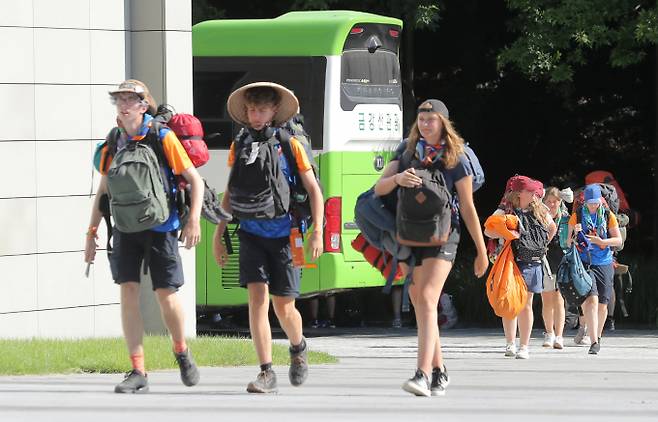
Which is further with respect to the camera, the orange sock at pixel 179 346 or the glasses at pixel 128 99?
the orange sock at pixel 179 346

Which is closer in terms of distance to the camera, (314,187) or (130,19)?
(314,187)

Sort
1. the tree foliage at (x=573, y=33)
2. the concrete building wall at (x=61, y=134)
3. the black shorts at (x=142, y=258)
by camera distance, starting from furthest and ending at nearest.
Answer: the tree foliage at (x=573, y=33) → the concrete building wall at (x=61, y=134) → the black shorts at (x=142, y=258)

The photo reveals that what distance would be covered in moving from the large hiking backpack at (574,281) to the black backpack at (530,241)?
609 mm

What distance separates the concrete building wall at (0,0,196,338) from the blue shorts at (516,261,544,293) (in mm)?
3036

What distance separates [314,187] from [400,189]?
1.79 ft

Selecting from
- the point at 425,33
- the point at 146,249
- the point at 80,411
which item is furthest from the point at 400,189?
the point at 425,33

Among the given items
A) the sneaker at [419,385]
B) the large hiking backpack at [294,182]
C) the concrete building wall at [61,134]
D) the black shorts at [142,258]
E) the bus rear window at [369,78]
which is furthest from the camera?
the bus rear window at [369,78]

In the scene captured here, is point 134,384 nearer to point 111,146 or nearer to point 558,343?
point 111,146

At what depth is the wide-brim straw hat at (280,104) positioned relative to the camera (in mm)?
10727

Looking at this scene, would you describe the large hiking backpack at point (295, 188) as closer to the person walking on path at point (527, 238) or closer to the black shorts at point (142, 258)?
the black shorts at point (142, 258)

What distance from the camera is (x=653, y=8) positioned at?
804 inches

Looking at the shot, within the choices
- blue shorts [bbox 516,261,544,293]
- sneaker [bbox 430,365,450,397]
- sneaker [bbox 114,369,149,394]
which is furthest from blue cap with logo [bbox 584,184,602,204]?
sneaker [bbox 114,369,149,394]

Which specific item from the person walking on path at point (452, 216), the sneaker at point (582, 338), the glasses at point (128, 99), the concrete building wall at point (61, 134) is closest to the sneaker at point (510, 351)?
the sneaker at point (582, 338)

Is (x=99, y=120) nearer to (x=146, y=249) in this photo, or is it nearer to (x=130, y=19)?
(x=130, y=19)
